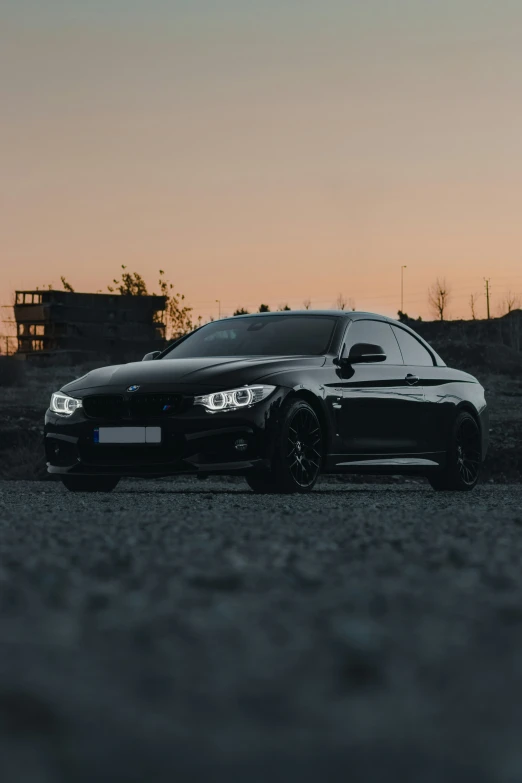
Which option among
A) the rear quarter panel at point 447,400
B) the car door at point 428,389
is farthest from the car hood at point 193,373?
the rear quarter panel at point 447,400

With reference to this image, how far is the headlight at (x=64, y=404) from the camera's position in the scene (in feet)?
32.9

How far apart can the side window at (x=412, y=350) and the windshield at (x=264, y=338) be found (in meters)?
0.85

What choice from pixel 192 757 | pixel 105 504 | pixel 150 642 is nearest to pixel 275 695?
→ pixel 192 757

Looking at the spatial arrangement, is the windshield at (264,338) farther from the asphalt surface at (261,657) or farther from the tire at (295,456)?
the asphalt surface at (261,657)

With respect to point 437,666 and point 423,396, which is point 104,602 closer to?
point 437,666

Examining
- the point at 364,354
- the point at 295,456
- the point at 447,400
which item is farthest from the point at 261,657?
the point at 447,400

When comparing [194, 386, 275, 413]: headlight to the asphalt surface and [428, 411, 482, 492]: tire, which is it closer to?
[428, 411, 482, 492]: tire

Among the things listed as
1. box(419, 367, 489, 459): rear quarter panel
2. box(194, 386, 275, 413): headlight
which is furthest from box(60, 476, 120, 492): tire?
box(419, 367, 489, 459): rear quarter panel

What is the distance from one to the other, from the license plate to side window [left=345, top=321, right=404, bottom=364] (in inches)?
83.0

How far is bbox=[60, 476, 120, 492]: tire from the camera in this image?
10.4 m

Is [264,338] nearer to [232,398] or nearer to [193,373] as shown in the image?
[193,373]

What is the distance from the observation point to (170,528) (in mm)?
5840

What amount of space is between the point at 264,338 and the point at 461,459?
2208 mm

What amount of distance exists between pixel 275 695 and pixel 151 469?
7103mm
